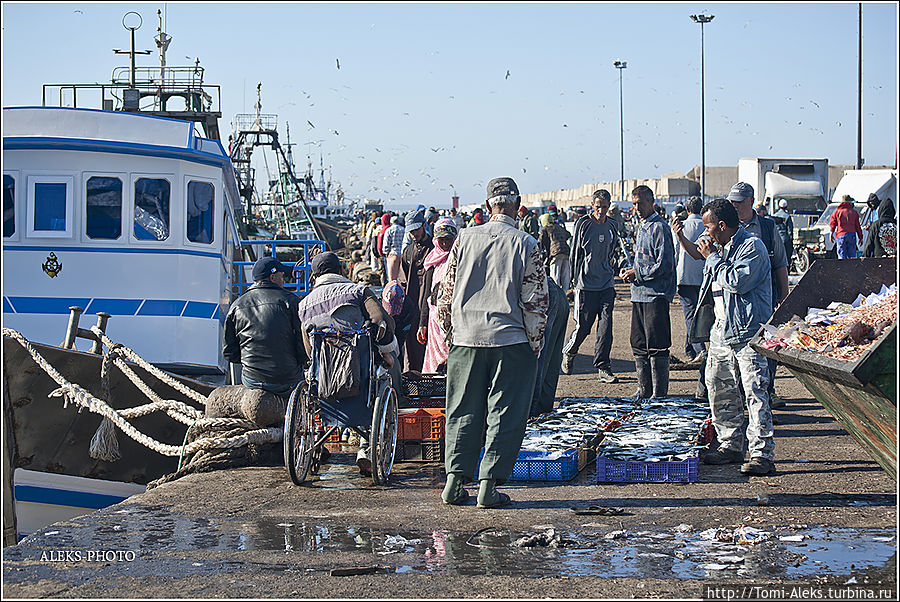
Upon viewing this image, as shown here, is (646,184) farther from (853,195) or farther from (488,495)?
(488,495)

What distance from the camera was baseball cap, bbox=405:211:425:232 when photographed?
34.7ft

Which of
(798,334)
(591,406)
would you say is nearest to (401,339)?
(591,406)

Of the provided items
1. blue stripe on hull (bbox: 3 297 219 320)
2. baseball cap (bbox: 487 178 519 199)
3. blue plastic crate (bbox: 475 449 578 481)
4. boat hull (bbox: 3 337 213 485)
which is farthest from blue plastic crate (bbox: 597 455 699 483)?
blue stripe on hull (bbox: 3 297 219 320)

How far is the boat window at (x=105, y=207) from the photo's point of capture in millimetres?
11430

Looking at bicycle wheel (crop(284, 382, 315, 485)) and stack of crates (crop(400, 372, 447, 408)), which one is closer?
bicycle wheel (crop(284, 382, 315, 485))

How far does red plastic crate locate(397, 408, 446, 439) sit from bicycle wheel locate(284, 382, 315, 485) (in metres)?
0.84

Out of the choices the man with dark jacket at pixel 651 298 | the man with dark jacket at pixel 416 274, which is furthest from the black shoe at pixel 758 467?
the man with dark jacket at pixel 416 274

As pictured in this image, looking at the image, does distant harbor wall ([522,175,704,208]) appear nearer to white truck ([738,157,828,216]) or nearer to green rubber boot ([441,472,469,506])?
white truck ([738,157,828,216])

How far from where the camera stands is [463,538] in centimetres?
581

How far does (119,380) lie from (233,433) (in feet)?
6.64

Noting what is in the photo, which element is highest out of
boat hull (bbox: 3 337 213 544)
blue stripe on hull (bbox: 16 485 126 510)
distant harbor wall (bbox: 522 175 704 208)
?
distant harbor wall (bbox: 522 175 704 208)

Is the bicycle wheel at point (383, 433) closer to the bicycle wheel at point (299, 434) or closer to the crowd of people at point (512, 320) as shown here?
the crowd of people at point (512, 320)

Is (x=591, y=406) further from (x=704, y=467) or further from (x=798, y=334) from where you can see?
(x=798, y=334)

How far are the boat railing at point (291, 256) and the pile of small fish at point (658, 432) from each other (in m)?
6.21
